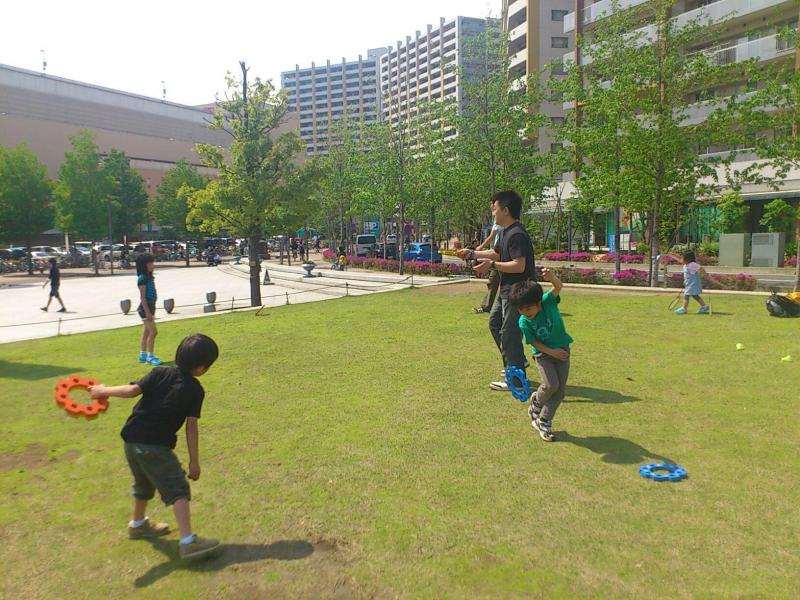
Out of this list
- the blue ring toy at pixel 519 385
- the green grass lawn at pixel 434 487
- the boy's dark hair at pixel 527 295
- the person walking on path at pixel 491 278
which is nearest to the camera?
the green grass lawn at pixel 434 487

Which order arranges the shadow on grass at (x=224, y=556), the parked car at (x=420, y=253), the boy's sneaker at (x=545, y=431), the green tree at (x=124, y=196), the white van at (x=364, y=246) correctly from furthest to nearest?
the green tree at (x=124, y=196) → the white van at (x=364, y=246) → the parked car at (x=420, y=253) → the boy's sneaker at (x=545, y=431) → the shadow on grass at (x=224, y=556)

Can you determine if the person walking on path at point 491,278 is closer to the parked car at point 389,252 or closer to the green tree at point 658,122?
the green tree at point 658,122

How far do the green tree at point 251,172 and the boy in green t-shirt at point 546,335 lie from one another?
49.2 ft

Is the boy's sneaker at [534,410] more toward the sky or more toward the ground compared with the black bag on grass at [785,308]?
more toward the ground

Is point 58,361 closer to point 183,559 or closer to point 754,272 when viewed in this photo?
point 183,559

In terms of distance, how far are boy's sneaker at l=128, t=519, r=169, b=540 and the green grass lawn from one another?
65 mm

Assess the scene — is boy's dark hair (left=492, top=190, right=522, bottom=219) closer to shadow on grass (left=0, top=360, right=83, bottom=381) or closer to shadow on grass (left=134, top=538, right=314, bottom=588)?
shadow on grass (left=134, top=538, right=314, bottom=588)

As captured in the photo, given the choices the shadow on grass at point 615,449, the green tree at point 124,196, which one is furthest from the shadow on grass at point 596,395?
the green tree at point 124,196

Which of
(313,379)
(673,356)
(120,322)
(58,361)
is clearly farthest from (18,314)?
(673,356)

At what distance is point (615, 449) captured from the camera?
518cm

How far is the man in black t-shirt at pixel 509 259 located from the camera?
6008 mm

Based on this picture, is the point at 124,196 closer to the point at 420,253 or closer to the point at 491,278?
the point at 420,253

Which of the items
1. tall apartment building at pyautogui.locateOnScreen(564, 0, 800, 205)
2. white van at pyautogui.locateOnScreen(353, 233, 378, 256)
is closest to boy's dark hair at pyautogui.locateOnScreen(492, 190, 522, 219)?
tall apartment building at pyautogui.locateOnScreen(564, 0, 800, 205)

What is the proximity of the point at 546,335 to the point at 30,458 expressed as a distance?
4883 millimetres
